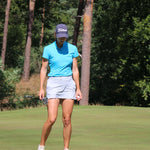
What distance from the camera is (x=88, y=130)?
42.9 feet

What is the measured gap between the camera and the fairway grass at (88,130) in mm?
10352

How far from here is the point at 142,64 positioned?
1300 inches

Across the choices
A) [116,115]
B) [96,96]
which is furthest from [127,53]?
[116,115]

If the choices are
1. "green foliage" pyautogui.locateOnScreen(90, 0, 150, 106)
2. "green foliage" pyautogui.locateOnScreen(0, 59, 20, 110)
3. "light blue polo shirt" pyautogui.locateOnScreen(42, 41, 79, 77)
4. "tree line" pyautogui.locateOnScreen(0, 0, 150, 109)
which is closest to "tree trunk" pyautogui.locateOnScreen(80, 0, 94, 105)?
"tree line" pyautogui.locateOnScreen(0, 0, 150, 109)

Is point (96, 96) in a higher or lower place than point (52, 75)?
lower

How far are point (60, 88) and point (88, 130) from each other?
184 inches

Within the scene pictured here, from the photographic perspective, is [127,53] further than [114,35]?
No

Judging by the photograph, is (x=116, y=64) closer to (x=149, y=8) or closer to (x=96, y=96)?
(x=96, y=96)

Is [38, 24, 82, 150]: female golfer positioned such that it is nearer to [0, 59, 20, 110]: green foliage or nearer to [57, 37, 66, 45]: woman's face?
[57, 37, 66, 45]: woman's face

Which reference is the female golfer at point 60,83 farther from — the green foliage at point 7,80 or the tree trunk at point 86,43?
the green foliage at point 7,80

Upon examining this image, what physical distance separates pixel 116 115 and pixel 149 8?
57.5ft

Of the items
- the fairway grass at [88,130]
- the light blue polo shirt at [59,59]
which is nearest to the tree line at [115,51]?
the fairway grass at [88,130]

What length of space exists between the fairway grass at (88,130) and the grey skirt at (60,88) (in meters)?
1.60

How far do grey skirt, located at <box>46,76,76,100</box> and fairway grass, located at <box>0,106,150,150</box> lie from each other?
5.26 feet
